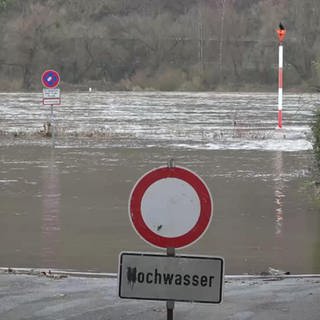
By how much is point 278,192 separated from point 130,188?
7.41 feet

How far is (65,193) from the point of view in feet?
47.3

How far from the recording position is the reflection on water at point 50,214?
33.7 feet

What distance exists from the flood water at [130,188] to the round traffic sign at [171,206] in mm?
3366

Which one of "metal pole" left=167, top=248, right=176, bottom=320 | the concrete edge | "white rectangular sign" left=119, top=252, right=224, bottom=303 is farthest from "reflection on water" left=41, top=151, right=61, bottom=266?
"white rectangular sign" left=119, top=252, right=224, bottom=303

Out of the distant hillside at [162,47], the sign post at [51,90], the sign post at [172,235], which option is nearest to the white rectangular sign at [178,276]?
the sign post at [172,235]

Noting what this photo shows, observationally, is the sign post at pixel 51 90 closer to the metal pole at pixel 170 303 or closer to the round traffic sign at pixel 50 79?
the round traffic sign at pixel 50 79

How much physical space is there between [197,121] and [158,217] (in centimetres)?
2540

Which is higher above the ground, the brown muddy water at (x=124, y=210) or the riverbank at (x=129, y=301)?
the brown muddy water at (x=124, y=210)

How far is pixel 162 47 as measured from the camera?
8944 centimetres

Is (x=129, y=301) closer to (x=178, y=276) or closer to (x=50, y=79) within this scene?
(x=178, y=276)

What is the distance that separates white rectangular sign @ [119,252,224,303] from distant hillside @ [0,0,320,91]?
2869 inches

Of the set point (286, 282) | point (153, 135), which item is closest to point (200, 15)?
point (153, 135)

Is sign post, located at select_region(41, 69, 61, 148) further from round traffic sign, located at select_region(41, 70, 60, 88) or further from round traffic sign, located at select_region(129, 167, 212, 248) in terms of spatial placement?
round traffic sign, located at select_region(129, 167, 212, 248)

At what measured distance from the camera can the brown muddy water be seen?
10219 millimetres
